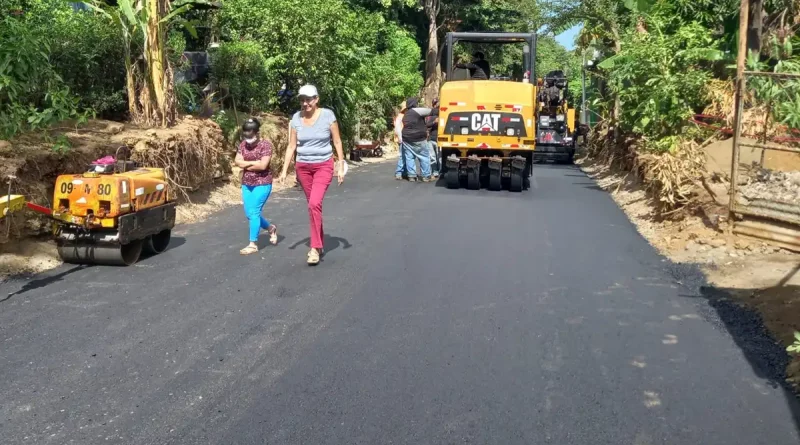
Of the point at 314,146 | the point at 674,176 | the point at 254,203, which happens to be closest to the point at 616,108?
the point at 674,176

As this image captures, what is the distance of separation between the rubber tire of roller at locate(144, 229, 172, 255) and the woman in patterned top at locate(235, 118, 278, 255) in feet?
3.09

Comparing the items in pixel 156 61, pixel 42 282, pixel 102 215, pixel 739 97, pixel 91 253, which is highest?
pixel 156 61

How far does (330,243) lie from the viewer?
31.3ft

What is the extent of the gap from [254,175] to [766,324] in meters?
5.45

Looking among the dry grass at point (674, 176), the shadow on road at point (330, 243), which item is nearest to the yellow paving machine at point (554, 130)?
the dry grass at point (674, 176)

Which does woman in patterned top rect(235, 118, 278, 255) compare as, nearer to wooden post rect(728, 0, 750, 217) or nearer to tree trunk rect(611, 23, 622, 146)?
wooden post rect(728, 0, 750, 217)

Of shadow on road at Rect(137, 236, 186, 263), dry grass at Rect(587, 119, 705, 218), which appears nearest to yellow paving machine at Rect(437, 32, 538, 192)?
dry grass at Rect(587, 119, 705, 218)

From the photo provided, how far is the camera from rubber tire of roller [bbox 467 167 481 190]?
15867 mm

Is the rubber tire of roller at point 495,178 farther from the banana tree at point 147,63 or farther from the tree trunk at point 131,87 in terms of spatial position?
the tree trunk at point 131,87

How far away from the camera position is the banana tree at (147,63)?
12.1 m

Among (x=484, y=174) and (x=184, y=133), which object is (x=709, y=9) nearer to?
(x=484, y=174)

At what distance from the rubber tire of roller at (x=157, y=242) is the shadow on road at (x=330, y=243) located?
4.61 feet

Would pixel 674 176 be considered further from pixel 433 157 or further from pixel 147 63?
pixel 147 63

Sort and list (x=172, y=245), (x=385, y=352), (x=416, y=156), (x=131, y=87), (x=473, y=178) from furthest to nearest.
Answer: (x=416, y=156), (x=473, y=178), (x=131, y=87), (x=172, y=245), (x=385, y=352)
